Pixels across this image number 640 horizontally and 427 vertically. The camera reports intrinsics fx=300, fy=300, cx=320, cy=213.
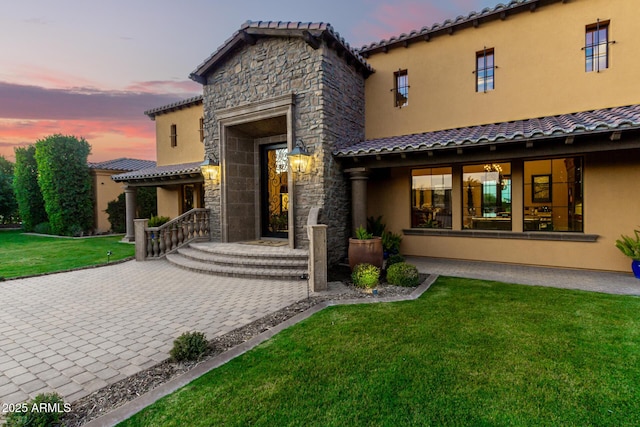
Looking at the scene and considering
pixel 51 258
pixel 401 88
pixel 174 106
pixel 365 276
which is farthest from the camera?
pixel 174 106

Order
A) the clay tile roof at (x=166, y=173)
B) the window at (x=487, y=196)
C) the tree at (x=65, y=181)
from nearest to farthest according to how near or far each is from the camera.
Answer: the window at (x=487, y=196)
the clay tile roof at (x=166, y=173)
the tree at (x=65, y=181)

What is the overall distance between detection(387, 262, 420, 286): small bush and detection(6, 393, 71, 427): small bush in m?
5.37

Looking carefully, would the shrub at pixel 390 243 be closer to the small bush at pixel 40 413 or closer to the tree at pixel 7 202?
the small bush at pixel 40 413

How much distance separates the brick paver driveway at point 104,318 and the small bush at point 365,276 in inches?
45.4

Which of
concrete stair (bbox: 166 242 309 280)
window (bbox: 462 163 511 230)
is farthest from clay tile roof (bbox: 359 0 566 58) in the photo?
concrete stair (bbox: 166 242 309 280)

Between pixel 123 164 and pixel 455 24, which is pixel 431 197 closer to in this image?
pixel 455 24

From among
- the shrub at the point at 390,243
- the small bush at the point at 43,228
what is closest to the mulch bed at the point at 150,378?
the shrub at the point at 390,243

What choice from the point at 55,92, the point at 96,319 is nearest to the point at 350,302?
the point at 96,319

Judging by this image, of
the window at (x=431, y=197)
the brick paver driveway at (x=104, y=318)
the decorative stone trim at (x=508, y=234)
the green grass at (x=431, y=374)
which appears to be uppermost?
the window at (x=431, y=197)

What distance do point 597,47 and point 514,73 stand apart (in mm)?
1739

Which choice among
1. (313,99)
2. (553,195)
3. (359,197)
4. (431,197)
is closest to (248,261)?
(359,197)

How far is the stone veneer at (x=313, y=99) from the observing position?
8195mm

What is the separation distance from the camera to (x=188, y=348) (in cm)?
344

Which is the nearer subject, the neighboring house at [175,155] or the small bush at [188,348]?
the small bush at [188,348]
